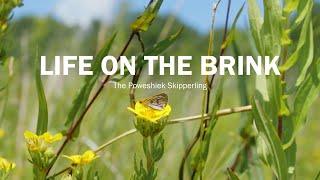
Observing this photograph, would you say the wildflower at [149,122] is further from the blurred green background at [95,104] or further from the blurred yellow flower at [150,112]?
the blurred green background at [95,104]

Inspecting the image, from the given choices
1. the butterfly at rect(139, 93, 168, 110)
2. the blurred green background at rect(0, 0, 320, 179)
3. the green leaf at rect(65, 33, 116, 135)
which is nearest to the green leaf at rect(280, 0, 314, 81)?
the butterfly at rect(139, 93, 168, 110)

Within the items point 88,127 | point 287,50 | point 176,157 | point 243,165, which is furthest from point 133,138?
point 287,50

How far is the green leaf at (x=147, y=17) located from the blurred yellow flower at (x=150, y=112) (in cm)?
14

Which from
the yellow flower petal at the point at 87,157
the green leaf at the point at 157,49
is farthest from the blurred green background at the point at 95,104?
the yellow flower petal at the point at 87,157

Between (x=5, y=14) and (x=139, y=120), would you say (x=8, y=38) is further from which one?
(x=139, y=120)

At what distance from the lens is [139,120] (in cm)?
55

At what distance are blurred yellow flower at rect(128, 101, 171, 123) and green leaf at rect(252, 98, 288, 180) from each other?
3.5 inches

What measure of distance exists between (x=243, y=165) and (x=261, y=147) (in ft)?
1.23

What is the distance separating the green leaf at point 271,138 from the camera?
54 centimetres

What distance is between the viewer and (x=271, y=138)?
0.55 meters

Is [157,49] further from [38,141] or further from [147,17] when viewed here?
[38,141]

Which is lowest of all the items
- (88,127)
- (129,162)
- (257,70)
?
(129,162)

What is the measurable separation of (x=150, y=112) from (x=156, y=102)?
28 millimetres

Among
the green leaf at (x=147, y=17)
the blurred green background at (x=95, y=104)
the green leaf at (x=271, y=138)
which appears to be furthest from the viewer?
the blurred green background at (x=95, y=104)
